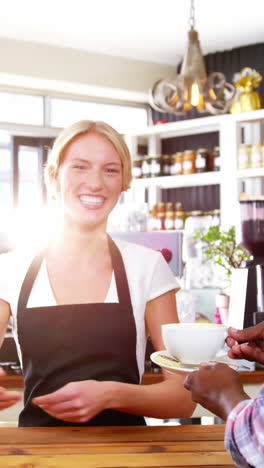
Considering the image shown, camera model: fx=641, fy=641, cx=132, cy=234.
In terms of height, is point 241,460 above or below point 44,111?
below

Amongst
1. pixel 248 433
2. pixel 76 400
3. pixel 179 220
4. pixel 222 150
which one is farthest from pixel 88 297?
pixel 179 220

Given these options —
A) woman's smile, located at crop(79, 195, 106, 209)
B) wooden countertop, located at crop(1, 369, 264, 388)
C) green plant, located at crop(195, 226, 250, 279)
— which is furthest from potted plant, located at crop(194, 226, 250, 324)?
woman's smile, located at crop(79, 195, 106, 209)

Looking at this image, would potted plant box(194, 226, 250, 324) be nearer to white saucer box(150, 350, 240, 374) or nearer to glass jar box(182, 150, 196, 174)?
white saucer box(150, 350, 240, 374)

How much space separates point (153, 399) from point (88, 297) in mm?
318

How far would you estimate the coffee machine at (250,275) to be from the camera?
190 centimetres

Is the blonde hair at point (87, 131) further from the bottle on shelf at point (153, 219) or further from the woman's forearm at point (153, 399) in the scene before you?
the bottle on shelf at point (153, 219)

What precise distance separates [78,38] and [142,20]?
2.55 ft

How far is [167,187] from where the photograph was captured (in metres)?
6.84

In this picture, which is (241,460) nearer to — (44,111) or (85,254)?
(85,254)

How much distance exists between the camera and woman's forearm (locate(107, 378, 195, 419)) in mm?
1312

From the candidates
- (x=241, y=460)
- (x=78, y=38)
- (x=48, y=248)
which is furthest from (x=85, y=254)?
(x=78, y=38)

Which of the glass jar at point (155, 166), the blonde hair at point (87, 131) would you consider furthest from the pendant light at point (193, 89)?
the blonde hair at point (87, 131)

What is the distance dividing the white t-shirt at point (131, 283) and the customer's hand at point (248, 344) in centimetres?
44

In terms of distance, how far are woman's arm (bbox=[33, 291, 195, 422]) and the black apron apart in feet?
0.32
